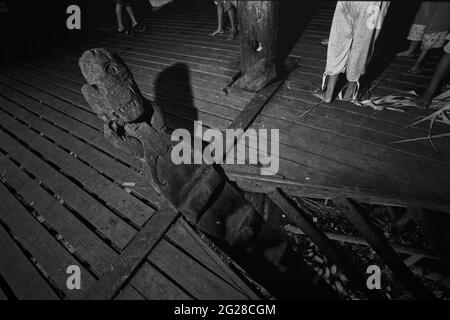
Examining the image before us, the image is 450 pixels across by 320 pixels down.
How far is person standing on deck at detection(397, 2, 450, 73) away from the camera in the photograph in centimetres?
343

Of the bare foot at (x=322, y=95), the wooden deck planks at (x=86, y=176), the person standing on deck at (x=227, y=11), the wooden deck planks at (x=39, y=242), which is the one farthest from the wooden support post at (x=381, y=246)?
the person standing on deck at (x=227, y=11)

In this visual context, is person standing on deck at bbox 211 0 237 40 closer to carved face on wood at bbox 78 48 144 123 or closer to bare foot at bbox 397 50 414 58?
bare foot at bbox 397 50 414 58

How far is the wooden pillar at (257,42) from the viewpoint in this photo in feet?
11.3

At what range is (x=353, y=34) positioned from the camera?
292 centimetres

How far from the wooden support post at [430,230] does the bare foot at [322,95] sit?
182 centimetres

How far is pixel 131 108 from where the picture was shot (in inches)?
102

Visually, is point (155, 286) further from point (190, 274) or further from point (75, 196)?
point (75, 196)

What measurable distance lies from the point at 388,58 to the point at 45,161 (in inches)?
237

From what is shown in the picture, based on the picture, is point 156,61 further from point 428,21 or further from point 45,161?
point 428,21

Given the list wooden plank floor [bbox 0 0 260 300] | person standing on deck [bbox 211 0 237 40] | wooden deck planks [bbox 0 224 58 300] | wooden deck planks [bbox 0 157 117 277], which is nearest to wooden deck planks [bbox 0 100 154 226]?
wooden plank floor [bbox 0 0 260 300]

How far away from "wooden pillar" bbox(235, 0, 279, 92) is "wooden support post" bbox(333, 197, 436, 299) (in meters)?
2.28

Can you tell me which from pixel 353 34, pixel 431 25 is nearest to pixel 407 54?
pixel 431 25

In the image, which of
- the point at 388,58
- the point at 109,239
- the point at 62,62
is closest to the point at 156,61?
the point at 62,62
